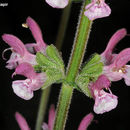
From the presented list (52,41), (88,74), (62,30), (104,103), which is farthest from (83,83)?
(52,41)

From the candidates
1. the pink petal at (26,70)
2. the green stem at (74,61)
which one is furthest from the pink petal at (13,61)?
the green stem at (74,61)

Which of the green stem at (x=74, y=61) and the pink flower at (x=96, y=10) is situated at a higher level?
the pink flower at (x=96, y=10)

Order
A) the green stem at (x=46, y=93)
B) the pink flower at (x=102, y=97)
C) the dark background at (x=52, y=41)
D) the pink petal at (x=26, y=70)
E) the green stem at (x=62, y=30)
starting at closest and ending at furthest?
the pink flower at (x=102, y=97), the pink petal at (x=26, y=70), the green stem at (x=46, y=93), the green stem at (x=62, y=30), the dark background at (x=52, y=41)

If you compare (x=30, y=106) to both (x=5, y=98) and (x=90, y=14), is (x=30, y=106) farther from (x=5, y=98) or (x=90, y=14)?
(x=90, y=14)

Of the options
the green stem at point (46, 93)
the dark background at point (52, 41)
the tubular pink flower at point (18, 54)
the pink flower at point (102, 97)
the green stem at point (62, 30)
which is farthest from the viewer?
the dark background at point (52, 41)

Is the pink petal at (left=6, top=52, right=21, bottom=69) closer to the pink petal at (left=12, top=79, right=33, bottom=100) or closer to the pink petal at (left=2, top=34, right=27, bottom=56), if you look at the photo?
the pink petal at (left=2, top=34, right=27, bottom=56)

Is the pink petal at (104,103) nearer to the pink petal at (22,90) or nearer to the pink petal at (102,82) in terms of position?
the pink petal at (102,82)

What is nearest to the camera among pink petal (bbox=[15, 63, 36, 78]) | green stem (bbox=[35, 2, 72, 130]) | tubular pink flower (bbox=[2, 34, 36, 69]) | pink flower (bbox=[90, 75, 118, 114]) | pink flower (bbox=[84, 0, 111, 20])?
pink flower (bbox=[84, 0, 111, 20])

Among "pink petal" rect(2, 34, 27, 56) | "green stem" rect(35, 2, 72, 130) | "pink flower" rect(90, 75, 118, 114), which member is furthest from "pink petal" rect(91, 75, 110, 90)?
"green stem" rect(35, 2, 72, 130)
